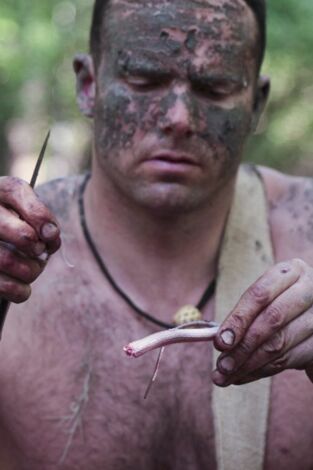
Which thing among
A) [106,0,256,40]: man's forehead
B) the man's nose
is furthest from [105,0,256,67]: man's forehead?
the man's nose

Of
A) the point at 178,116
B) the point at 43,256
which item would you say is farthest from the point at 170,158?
the point at 43,256

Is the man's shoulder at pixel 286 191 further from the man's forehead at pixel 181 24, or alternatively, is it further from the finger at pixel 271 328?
the finger at pixel 271 328

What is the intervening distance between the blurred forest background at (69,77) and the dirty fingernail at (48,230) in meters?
3.45

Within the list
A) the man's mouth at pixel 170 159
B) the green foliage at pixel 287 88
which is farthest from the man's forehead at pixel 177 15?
the green foliage at pixel 287 88

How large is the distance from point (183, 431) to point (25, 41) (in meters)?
3.25

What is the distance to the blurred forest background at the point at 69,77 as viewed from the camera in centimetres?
500

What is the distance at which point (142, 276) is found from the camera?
8.43ft

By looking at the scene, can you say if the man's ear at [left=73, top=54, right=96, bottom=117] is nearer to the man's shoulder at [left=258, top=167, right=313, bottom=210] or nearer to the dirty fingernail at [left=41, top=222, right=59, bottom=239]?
the man's shoulder at [left=258, top=167, right=313, bottom=210]

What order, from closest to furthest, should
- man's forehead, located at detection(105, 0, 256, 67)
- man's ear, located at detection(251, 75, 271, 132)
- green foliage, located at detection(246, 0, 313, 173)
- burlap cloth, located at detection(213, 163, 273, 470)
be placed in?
burlap cloth, located at detection(213, 163, 273, 470)
man's forehead, located at detection(105, 0, 256, 67)
man's ear, located at detection(251, 75, 271, 132)
green foliage, located at detection(246, 0, 313, 173)

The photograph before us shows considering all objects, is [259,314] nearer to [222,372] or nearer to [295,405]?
[222,372]

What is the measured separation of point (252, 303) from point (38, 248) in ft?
1.40

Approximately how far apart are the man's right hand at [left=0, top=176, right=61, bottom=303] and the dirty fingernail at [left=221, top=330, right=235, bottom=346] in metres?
0.36

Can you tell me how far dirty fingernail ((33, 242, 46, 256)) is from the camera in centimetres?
175

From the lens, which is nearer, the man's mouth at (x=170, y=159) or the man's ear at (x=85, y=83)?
the man's mouth at (x=170, y=159)
